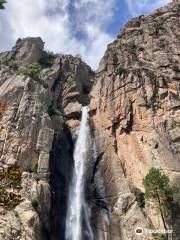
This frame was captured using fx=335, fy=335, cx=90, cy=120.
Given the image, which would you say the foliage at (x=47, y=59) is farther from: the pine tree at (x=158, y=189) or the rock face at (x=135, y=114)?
the pine tree at (x=158, y=189)

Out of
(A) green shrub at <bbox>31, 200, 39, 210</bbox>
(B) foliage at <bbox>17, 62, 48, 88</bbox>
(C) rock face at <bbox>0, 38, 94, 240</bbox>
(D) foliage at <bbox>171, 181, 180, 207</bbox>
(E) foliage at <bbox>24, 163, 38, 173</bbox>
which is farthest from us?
(B) foliage at <bbox>17, 62, 48, 88</bbox>

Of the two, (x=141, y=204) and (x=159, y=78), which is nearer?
(x=141, y=204)

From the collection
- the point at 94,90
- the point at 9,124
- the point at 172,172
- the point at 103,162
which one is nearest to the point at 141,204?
the point at 172,172

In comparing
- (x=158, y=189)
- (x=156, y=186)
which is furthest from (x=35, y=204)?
(x=158, y=189)

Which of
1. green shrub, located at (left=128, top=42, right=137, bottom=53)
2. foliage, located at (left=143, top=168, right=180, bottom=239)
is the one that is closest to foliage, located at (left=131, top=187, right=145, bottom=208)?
foliage, located at (left=143, top=168, right=180, bottom=239)

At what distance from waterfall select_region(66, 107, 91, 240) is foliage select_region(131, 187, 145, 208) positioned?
270 inches

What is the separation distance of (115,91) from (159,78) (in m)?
7.73

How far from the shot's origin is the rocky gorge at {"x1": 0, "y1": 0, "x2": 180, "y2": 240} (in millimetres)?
39406

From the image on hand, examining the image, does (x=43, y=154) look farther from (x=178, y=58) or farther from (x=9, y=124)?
(x=178, y=58)

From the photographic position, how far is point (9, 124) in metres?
43.8

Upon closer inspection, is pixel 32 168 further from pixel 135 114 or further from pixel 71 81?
pixel 71 81

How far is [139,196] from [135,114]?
1452cm

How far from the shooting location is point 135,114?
173 feet

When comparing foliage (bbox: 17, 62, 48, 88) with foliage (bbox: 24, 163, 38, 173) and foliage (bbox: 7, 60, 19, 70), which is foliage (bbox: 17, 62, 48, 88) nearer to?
foliage (bbox: 7, 60, 19, 70)
